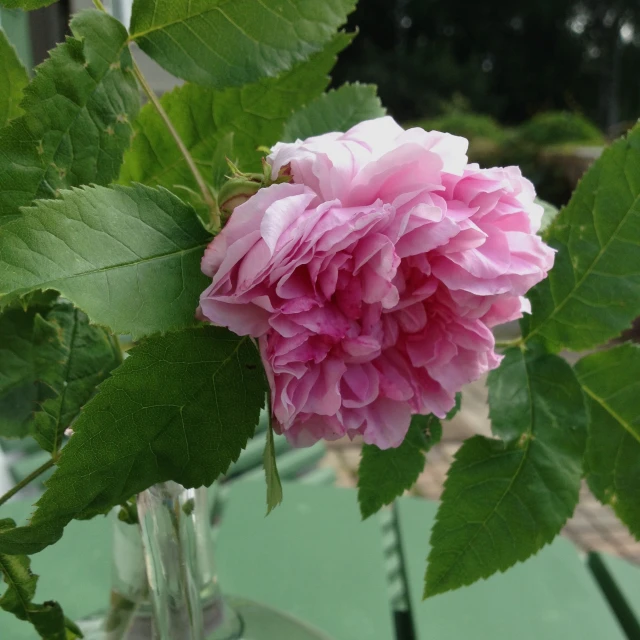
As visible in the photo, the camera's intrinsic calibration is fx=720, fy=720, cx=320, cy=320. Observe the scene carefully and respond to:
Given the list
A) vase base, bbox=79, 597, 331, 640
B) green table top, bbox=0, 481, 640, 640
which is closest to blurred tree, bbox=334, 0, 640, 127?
green table top, bbox=0, 481, 640, 640

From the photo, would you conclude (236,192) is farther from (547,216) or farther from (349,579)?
(349,579)

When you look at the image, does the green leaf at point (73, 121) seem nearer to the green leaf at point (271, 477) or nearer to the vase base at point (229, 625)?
the green leaf at point (271, 477)

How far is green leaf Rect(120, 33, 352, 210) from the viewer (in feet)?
1.48

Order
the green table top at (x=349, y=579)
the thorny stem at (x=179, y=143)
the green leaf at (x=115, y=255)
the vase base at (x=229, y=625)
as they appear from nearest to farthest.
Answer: the green leaf at (x=115, y=255), the thorny stem at (x=179, y=143), the vase base at (x=229, y=625), the green table top at (x=349, y=579)

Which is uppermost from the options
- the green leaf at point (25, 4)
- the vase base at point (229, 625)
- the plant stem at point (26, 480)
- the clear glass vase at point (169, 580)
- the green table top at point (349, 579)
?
the green leaf at point (25, 4)

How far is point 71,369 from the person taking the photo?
0.42 m

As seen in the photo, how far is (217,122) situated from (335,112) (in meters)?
0.08

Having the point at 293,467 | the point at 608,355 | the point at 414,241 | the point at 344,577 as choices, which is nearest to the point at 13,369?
the point at 414,241

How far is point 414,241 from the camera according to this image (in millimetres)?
323

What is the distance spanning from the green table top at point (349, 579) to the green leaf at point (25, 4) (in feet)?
1.89

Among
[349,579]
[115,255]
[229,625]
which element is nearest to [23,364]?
[115,255]

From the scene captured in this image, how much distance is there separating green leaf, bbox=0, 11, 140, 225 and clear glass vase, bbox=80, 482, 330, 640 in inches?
8.4

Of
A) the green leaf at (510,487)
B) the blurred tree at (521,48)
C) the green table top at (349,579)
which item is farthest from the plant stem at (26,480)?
the blurred tree at (521,48)

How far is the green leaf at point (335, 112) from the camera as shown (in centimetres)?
46
